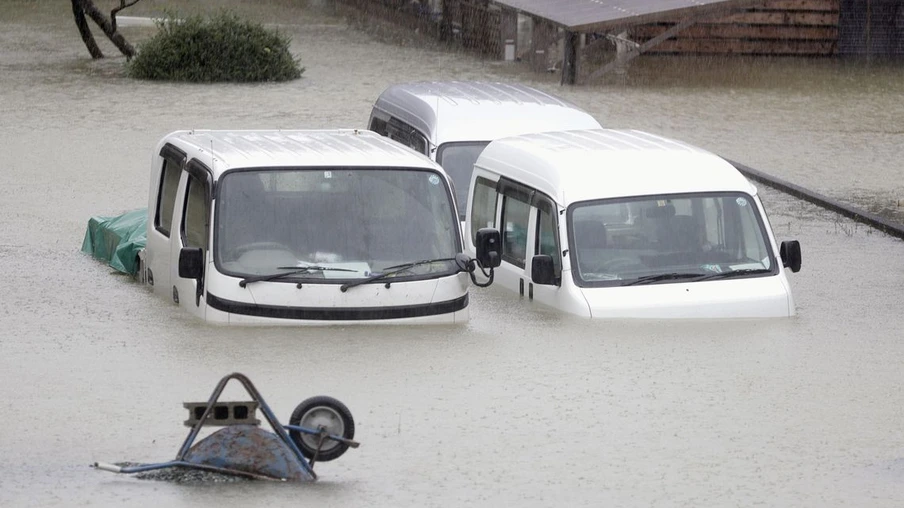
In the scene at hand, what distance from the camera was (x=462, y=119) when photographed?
14195mm

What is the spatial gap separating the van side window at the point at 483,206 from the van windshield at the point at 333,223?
180cm

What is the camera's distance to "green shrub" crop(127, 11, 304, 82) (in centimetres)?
2886

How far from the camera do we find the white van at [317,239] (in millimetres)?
10188

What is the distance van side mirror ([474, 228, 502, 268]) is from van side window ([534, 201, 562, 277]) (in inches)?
21.6

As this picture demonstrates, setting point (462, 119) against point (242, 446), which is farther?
point (462, 119)

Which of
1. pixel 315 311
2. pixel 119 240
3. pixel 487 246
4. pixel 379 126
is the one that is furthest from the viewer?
pixel 379 126

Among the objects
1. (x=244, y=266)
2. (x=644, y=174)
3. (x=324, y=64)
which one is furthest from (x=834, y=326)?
(x=324, y=64)

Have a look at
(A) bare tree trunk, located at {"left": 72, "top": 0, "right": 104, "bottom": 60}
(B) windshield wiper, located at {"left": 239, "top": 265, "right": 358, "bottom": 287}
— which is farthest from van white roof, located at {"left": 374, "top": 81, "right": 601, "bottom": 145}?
(A) bare tree trunk, located at {"left": 72, "top": 0, "right": 104, "bottom": 60}

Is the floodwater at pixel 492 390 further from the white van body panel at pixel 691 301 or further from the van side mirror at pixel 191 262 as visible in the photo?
the van side mirror at pixel 191 262

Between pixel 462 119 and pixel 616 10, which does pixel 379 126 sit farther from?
pixel 616 10

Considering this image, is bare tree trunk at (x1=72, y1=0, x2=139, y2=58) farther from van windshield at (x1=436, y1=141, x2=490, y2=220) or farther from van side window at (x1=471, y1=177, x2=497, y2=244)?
van side window at (x1=471, y1=177, x2=497, y2=244)

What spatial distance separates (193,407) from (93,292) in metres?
6.11

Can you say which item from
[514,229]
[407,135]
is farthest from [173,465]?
[407,135]

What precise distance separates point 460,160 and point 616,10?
593 inches
